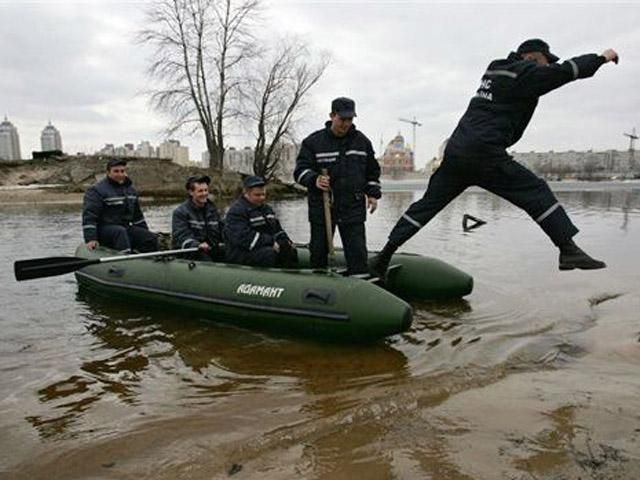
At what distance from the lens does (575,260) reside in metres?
4.02

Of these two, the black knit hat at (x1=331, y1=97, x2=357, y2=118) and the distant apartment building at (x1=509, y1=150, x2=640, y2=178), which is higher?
the distant apartment building at (x1=509, y1=150, x2=640, y2=178)

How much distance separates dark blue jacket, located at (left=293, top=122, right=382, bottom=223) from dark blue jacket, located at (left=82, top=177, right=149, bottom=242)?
2757 millimetres

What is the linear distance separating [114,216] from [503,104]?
14.9 feet

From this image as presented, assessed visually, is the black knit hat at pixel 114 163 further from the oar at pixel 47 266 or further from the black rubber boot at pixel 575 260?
the black rubber boot at pixel 575 260

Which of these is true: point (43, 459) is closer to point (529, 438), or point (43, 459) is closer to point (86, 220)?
point (529, 438)

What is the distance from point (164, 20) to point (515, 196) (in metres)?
24.7

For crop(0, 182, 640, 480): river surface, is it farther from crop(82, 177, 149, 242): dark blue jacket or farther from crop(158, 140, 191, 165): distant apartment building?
crop(158, 140, 191, 165): distant apartment building

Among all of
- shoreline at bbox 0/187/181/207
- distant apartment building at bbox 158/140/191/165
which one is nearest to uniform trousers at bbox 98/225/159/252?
shoreline at bbox 0/187/181/207

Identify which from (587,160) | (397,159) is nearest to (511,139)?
(397,159)

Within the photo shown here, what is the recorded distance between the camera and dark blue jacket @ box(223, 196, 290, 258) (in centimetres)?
536

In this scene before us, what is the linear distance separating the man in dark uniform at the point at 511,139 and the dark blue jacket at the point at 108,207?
13.1 feet

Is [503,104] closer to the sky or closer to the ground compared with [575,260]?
closer to the sky

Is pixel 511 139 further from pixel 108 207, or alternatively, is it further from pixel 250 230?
pixel 108 207

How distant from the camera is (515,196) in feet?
13.9
